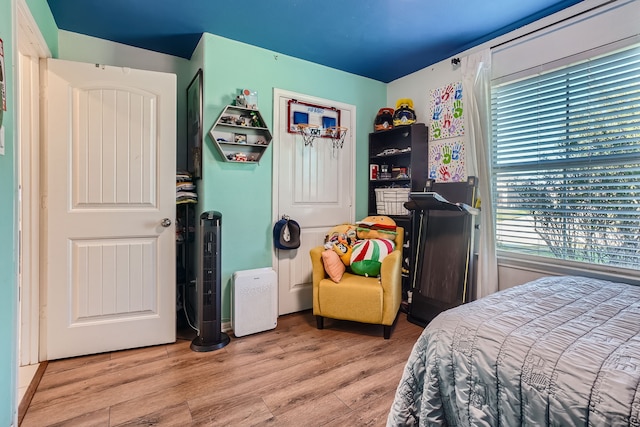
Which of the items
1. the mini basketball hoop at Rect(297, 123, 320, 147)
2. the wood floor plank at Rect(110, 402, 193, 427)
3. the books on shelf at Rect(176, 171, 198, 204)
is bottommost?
the wood floor plank at Rect(110, 402, 193, 427)

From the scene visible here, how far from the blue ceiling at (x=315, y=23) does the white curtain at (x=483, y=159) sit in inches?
13.2

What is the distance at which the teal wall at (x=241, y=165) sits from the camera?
102 inches

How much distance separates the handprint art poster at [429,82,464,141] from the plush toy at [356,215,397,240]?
38.1 inches

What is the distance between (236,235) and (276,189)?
0.55 metres

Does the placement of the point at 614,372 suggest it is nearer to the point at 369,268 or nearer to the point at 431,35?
the point at 369,268

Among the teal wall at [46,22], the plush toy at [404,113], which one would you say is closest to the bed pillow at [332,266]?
the plush toy at [404,113]

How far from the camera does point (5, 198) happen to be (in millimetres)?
1379

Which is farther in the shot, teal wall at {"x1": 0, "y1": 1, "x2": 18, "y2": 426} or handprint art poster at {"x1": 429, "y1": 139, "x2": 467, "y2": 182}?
handprint art poster at {"x1": 429, "y1": 139, "x2": 467, "y2": 182}

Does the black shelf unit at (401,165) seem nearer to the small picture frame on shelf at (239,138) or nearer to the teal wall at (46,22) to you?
the small picture frame on shelf at (239,138)

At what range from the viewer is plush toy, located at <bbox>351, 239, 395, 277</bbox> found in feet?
8.93

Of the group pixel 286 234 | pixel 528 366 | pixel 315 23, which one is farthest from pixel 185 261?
pixel 528 366

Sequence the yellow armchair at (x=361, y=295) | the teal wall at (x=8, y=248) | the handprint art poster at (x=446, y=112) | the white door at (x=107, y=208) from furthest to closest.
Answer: the handprint art poster at (x=446, y=112)
the yellow armchair at (x=361, y=295)
the white door at (x=107, y=208)
the teal wall at (x=8, y=248)

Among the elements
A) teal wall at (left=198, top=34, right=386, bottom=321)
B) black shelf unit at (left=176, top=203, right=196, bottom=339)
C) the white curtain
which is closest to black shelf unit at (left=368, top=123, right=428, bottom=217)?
the white curtain

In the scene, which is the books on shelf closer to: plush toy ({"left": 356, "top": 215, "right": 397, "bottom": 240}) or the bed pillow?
the bed pillow
